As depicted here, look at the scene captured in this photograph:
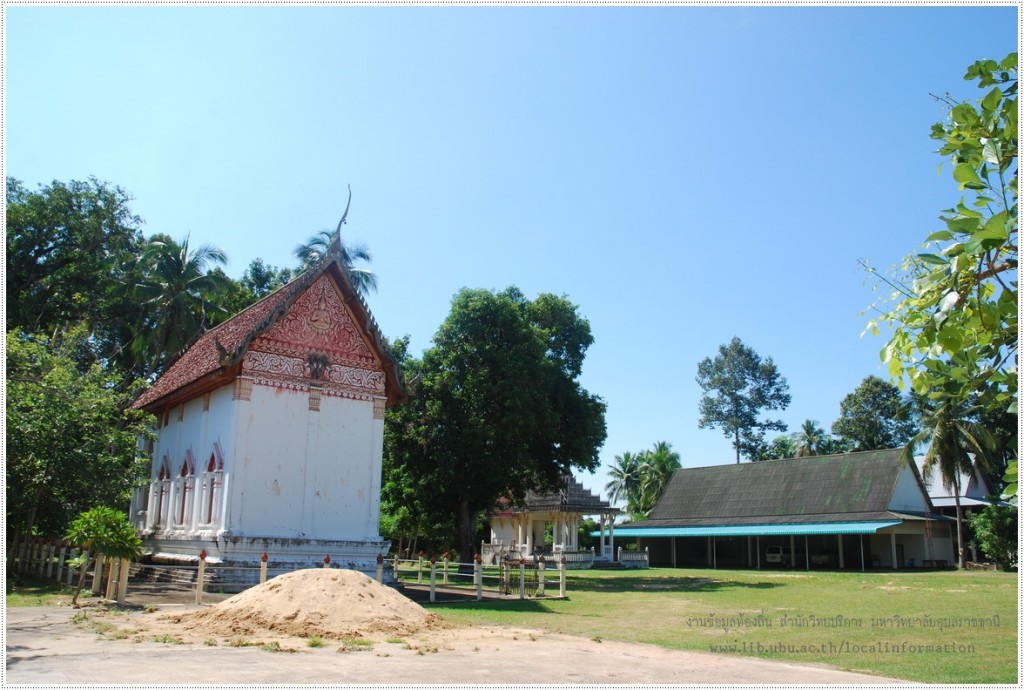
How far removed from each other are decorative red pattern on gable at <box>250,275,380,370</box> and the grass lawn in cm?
652

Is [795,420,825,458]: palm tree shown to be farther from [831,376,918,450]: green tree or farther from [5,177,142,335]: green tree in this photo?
[5,177,142,335]: green tree

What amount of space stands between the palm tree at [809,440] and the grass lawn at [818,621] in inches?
1371

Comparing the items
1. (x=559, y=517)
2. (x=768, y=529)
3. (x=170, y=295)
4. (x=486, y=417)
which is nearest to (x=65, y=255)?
(x=170, y=295)

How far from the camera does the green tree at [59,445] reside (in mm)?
18109

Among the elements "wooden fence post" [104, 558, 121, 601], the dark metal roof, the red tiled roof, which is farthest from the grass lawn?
the dark metal roof

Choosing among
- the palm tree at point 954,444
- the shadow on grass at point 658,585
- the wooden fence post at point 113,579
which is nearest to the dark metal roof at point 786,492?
the palm tree at point 954,444

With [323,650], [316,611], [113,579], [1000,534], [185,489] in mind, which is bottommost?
[323,650]

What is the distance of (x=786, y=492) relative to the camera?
4512 cm

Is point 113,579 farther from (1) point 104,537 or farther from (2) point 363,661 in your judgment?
(2) point 363,661

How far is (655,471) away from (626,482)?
15.8 feet

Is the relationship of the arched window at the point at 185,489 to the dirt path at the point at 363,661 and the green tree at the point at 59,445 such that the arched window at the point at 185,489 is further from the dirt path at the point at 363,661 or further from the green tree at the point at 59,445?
the dirt path at the point at 363,661

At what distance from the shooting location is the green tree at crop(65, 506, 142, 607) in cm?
1477

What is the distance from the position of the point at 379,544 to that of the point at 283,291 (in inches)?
266

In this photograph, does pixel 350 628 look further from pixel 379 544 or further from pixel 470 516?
pixel 470 516
